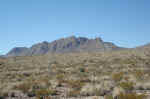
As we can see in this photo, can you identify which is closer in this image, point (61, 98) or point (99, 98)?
point (99, 98)

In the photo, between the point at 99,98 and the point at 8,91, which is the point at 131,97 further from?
the point at 8,91

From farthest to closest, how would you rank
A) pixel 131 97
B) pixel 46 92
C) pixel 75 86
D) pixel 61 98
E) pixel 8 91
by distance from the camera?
pixel 75 86 → pixel 8 91 → pixel 46 92 → pixel 61 98 → pixel 131 97

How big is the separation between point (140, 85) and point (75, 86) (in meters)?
4.07

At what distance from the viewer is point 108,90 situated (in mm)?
10914

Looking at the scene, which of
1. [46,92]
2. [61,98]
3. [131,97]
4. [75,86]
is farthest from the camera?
[75,86]

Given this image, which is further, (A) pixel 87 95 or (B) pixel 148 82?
(B) pixel 148 82

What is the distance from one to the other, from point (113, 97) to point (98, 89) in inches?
71.1

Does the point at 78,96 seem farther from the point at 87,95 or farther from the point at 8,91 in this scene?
the point at 8,91

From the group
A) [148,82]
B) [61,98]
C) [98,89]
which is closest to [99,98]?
[98,89]

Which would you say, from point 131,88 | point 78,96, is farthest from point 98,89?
point 131,88

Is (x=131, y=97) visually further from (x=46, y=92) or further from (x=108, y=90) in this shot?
(x=46, y=92)

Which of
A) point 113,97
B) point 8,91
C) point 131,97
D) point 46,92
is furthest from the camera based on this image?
point 8,91

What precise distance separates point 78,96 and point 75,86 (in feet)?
7.28

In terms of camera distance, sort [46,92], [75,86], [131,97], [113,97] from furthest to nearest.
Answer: [75,86]
[46,92]
[113,97]
[131,97]
